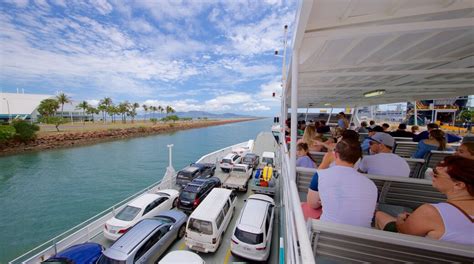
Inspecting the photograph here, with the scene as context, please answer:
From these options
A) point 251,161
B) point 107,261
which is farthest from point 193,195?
point 251,161

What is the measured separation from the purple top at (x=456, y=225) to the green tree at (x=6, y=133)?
36.9 m

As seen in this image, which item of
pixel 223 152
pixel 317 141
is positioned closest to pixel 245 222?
pixel 317 141

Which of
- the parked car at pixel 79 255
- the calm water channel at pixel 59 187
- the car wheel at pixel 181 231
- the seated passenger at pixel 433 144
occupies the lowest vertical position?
the calm water channel at pixel 59 187

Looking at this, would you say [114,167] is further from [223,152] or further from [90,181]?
[223,152]

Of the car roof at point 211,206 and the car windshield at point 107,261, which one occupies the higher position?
the car roof at point 211,206

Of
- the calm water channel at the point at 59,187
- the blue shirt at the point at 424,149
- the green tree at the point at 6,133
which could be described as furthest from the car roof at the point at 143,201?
the green tree at the point at 6,133

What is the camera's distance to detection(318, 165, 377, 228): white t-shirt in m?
1.38

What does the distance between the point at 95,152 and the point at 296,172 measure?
1224 inches

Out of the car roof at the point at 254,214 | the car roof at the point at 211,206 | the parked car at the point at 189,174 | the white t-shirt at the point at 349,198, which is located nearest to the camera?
the white t-shirt at the point at 349,198

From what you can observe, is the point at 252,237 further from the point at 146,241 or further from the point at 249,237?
the point at 146,241

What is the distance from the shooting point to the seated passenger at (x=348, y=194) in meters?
1.38

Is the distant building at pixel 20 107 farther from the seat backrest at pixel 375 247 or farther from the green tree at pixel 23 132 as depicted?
the seat backrest at pixel 375 247

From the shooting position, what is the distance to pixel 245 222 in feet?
15.9

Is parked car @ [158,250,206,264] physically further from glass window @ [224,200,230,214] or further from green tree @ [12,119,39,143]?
green tree @ [12,119,39,143]
